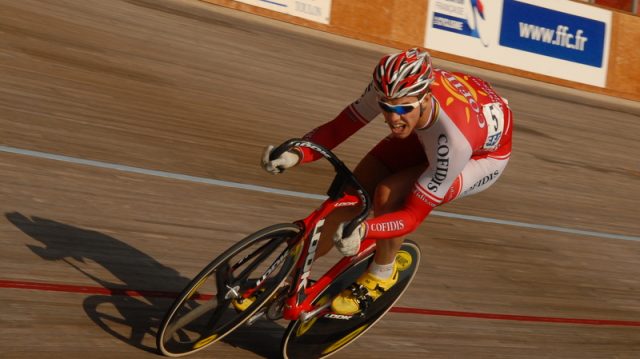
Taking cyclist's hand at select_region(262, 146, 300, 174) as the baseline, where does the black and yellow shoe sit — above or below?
below

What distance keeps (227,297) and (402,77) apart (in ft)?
3.63

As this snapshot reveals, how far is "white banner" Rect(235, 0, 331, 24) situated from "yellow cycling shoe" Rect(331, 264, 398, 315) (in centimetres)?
651

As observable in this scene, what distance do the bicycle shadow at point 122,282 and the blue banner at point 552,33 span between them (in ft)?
26.5

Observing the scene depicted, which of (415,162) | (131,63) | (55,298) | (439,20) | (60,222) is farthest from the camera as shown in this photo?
(439,20)

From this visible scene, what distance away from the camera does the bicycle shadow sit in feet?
12.5

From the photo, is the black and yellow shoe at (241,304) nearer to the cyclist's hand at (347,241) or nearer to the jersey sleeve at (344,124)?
the cyclist's hand at (347,241)

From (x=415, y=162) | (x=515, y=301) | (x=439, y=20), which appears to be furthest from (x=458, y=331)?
(x=439, y=20)

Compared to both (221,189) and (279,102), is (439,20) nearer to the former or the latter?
(279,102)

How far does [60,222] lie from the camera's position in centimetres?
462

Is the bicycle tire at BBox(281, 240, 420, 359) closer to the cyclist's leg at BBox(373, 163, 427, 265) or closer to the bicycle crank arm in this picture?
the bicycle crank arm

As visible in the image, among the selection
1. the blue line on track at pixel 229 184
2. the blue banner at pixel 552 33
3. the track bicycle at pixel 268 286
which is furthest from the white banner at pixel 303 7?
the track bicycle at pixel 268 286

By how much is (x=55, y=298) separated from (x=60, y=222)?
0.84 meters

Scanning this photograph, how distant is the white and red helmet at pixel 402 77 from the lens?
135 inches

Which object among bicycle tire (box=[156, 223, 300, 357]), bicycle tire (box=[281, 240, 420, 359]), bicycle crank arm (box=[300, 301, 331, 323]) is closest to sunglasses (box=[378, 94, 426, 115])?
bicycle tire (box=[156, 223, 300, 357])
